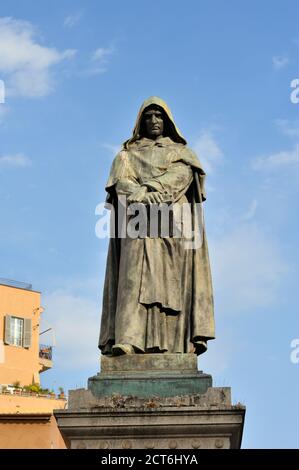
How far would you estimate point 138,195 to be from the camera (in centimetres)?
1630

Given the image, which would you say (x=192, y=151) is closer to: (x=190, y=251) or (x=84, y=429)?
(x=190, y=251)

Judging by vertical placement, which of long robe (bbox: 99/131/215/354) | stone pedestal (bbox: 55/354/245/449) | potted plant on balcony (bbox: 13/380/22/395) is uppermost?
potted plant on balcony (bbox: 13/380/22/395)

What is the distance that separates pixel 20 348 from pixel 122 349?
47.5 m

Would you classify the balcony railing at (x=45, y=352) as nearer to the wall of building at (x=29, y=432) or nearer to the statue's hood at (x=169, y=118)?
the wall of building at (x=29, y=432)

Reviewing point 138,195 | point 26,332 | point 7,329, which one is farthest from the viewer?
point 26,332

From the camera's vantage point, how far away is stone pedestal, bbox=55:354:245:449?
14547mm

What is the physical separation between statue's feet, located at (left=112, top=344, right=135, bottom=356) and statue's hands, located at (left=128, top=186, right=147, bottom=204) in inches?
82.5

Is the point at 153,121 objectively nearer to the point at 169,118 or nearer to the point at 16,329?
the point at 169,118

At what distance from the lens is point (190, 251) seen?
16.4 meters

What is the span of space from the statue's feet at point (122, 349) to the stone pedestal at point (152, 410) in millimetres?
91

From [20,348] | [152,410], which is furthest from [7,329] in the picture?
[152,410]

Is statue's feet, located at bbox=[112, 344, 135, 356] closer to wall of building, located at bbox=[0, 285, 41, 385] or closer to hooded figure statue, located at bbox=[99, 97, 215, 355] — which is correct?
hooded figure statue, located at bbox=[99, 97, 215, 355]

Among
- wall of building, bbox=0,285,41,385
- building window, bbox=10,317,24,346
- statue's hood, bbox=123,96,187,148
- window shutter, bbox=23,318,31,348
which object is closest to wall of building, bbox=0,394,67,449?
wall of building, bbox=0,285,41,385
